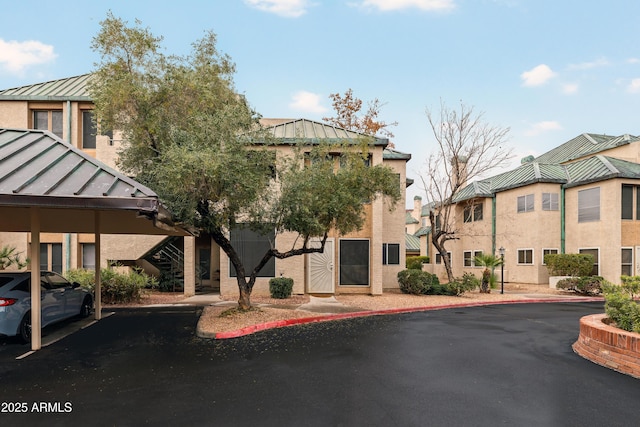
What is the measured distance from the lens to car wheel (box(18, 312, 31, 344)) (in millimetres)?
8139

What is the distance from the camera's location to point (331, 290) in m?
17.5

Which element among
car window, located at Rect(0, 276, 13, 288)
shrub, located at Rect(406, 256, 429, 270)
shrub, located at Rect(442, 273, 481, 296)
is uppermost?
car window, located at Rect(0, 276, 13, 288)

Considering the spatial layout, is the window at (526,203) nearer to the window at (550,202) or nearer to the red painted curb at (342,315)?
the window at (550,202)

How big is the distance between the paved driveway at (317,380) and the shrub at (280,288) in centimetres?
584

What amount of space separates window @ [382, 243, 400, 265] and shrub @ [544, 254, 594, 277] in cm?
945

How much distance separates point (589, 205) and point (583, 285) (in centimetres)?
523

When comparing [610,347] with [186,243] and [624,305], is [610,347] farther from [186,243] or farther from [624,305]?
[186,243]

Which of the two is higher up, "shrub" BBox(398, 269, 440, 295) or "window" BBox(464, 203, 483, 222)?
"window" BBox(464, 203, 483, 222)

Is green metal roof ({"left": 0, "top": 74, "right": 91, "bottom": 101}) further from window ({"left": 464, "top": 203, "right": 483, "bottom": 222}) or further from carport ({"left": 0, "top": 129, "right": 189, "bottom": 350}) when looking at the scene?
window ({"left": 464, "top": 203, "right": 483, "bottom": 222})

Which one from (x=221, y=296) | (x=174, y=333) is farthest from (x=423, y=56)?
(x=174, y=333)

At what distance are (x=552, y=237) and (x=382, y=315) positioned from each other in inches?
629

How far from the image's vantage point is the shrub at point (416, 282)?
17.6 meters

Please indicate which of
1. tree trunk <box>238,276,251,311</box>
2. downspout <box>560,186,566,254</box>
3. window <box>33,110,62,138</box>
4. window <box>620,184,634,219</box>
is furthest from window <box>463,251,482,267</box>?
window <box>33,110,62,138</box>

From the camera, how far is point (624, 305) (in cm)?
722
